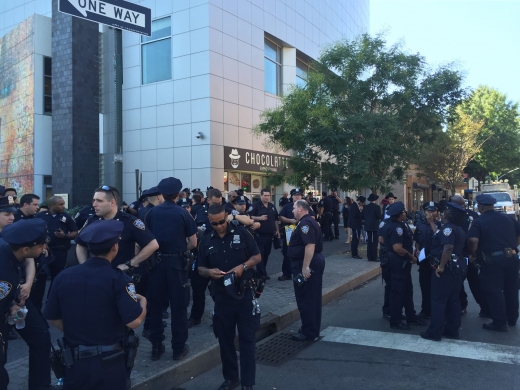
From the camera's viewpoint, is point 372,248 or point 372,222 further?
point 372,248

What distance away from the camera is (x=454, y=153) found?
29.0 metres

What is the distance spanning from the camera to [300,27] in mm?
21781

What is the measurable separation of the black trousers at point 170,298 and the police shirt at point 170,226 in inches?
5.8

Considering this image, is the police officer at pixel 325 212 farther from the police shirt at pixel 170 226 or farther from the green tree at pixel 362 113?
the police shirt at pixel 170 226

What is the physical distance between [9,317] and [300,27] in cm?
2094

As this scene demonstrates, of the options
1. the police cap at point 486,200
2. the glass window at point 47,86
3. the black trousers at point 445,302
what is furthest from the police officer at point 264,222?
the glass window at point 47,86

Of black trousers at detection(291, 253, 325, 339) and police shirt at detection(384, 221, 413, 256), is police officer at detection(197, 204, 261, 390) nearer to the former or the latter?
black trousers at detection(291, 253, 325, 339)

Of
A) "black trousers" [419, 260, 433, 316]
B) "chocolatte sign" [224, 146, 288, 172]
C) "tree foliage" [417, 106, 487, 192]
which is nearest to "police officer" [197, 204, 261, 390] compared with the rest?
"black trousers" [419, 260, 433, 316]

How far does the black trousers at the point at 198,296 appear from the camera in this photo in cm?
636

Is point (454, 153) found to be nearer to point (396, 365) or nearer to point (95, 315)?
point (396, 365)

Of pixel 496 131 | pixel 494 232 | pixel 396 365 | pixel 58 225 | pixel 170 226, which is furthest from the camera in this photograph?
pixel 496 131

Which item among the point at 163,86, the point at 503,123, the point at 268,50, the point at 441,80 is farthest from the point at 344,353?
the point at 503,123

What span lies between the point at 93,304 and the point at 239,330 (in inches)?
74.2

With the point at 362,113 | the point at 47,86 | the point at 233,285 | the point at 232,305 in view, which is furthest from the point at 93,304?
the point at 47,86
